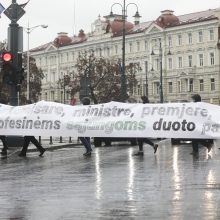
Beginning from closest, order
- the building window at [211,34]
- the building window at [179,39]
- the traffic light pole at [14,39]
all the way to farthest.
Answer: the traffic light pole at [14,39], the building window at [211,34], the building window at [179,39]

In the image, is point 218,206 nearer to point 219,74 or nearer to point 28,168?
point 28,168

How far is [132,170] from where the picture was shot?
1468 cm

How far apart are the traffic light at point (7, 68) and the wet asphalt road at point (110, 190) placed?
5758 millimetres

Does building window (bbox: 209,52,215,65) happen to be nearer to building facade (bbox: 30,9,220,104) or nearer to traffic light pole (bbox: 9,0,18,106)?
building facade (bbox: 30,9,220,104)

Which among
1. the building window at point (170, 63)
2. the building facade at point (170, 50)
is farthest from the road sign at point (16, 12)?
the building window at point (170, 63)

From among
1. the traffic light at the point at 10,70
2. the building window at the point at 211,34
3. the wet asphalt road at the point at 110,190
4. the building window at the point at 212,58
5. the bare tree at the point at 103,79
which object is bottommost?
the wet asphalt road at the point at 110,190

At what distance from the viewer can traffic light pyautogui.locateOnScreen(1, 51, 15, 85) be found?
72.9 ft

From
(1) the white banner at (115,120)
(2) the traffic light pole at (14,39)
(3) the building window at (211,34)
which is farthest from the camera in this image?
(3) the building window at (211,34)

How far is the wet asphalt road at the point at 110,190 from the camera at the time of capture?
863cm

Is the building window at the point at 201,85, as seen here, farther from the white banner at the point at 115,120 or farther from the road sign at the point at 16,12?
the white banner at the point at 115,120

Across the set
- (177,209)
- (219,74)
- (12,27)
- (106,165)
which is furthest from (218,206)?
(219,74)

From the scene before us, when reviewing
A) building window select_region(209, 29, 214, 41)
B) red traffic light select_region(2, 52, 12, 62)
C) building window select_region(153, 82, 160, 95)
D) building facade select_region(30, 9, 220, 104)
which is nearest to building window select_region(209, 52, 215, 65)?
building facade select_region(30, 9, 220, 104)

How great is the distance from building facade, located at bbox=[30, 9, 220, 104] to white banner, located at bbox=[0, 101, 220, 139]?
74149mm

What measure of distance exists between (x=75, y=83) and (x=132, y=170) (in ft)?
243
